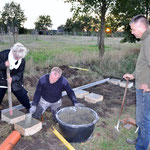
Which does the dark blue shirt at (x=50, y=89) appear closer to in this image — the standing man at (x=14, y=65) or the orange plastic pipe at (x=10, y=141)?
the standing man at (x=14, y=65)

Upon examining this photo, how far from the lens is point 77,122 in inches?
123

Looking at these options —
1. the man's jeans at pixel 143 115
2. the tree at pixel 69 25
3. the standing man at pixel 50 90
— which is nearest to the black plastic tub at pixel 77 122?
the standing man at pixel 50 90

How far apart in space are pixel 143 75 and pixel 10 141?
2271mm

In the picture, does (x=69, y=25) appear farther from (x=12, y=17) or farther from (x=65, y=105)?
(x=65, y=105)

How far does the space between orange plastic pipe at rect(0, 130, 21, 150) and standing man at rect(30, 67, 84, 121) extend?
478mm

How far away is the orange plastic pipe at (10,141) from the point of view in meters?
2.44

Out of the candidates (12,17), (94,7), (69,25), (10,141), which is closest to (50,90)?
(10,141)

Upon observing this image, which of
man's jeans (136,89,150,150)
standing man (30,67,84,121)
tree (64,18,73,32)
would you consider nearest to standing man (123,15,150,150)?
man's jeans (136,89,150,150)

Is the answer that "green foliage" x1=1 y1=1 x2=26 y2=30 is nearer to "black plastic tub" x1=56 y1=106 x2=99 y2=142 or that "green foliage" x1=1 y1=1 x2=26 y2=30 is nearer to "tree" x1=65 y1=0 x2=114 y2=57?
"tree" x1=65 y1=0 x2=114 y2=57

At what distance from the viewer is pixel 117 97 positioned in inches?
196

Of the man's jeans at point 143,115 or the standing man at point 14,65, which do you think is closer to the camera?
the man's jeans at point 143,115

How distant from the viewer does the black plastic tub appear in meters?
2.53

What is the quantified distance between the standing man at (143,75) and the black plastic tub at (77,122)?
0.74m

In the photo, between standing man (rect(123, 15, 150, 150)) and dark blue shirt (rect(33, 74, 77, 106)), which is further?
dark blue shirt (rect(33, 74, 77, 106))
